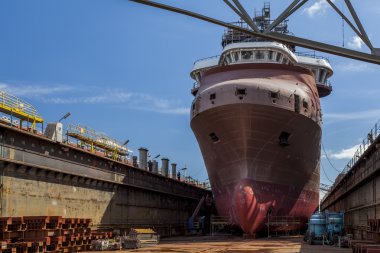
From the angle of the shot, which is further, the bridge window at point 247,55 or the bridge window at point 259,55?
the bridge window at point 247,55

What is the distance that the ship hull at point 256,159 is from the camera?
2531 centimetres

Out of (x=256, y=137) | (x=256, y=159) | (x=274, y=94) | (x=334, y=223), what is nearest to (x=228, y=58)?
(x=274, y=94)

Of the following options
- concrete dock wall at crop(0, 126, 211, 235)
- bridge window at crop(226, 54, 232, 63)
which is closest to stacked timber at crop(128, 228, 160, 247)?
concrete dock wall at crop(0, 126, 211, 235)

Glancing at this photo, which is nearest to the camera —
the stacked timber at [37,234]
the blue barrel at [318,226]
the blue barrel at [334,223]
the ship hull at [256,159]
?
the stacked timber at [37,234]

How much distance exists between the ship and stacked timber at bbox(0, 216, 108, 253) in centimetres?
997

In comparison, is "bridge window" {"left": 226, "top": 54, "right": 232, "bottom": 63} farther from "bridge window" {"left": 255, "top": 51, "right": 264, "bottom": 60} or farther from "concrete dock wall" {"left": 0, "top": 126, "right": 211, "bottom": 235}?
"concrete dock wall" {"left": 0, "top": 126, "right": 211, "bottom": 235}

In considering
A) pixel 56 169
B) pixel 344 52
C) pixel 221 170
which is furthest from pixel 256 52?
pixel 344 52

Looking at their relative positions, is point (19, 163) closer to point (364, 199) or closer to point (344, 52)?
point (344, 52)

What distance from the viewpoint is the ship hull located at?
25312 millimetres

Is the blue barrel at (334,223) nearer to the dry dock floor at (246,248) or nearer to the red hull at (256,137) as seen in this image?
the dry dock floor at (246,248)

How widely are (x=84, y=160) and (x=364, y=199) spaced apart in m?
13.4

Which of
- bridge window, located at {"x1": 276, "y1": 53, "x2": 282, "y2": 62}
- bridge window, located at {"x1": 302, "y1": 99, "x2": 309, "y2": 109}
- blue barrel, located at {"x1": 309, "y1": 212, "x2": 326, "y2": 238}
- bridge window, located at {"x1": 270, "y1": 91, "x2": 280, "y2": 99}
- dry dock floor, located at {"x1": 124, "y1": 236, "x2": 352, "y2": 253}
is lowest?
dry dock floor, located at {"x1": 124, "y1": 236, "x2": 352, "y2": 253}

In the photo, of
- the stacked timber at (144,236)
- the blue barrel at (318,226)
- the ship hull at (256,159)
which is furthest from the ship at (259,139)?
the stacked timber at (144,236)

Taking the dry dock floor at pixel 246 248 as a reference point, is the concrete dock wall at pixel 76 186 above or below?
above
